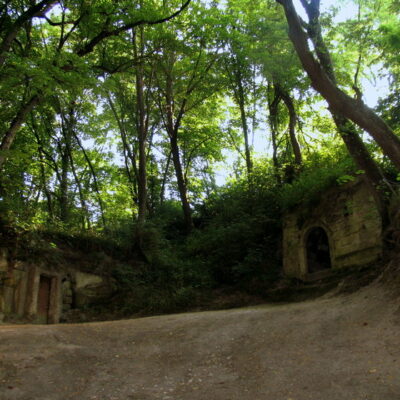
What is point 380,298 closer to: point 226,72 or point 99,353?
point 99,353

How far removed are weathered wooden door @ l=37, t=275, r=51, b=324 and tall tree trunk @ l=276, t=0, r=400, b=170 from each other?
902 centimetres

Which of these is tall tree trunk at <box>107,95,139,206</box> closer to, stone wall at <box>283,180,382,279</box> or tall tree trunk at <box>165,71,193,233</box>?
tall tree trunk at <box>165,71,193,233</box>

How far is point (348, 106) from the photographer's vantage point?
6.22 metres

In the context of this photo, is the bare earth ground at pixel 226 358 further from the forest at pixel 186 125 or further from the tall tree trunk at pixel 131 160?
the tall tree trunk at pixel 131 160

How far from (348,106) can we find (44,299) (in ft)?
30.8

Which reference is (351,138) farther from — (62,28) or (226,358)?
(62,28)

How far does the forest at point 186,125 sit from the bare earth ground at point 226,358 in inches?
104

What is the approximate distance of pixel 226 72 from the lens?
62.5 feet

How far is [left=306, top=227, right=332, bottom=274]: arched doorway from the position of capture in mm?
13320

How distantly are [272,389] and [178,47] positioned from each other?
13.7 metres

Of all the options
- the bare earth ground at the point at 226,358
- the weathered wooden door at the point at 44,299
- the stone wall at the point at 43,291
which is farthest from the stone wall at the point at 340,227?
the weathered wooden door at the point at 44,299

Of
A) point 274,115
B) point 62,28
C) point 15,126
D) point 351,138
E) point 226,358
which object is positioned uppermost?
point 274,115

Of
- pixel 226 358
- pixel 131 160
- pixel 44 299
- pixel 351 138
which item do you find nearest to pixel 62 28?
pixel 44 299

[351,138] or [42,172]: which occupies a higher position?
[42,172]
